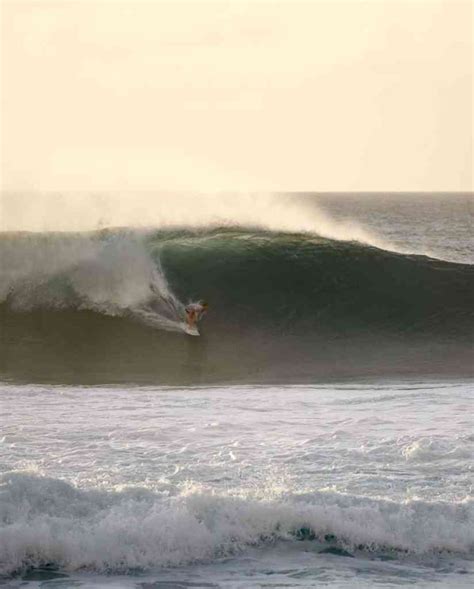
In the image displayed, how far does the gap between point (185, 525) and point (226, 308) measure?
10593mm

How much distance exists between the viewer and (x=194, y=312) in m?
17.1

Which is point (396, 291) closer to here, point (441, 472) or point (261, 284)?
point (261, 284)

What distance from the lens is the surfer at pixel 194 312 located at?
17.0 meters

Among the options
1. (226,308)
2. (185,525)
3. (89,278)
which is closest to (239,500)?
(185,525)

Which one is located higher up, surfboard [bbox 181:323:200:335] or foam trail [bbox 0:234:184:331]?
foam trail [bbox 0:234:184:331]

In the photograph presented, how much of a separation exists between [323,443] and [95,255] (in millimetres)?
9375

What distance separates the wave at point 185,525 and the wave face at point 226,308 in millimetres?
6280

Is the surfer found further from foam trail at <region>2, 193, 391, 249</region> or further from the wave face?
foam trail at <region>2, 193, 391, 249</region>

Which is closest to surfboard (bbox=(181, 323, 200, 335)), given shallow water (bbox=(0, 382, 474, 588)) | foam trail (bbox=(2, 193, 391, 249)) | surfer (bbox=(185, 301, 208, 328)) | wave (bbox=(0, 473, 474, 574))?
surfer (bbox=(185, 301, 208, 328))

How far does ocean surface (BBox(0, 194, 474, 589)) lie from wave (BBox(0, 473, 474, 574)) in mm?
14

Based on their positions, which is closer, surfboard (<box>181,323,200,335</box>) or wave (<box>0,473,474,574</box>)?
wave (<box>0,473,474,574</box>)

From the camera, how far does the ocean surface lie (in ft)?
24.7

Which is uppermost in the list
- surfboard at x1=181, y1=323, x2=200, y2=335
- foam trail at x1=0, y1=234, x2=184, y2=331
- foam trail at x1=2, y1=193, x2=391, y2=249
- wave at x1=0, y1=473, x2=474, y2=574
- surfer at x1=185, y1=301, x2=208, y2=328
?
foam trail at x1=2, y1=193, x2=391, y2=249

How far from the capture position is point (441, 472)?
347 inches
